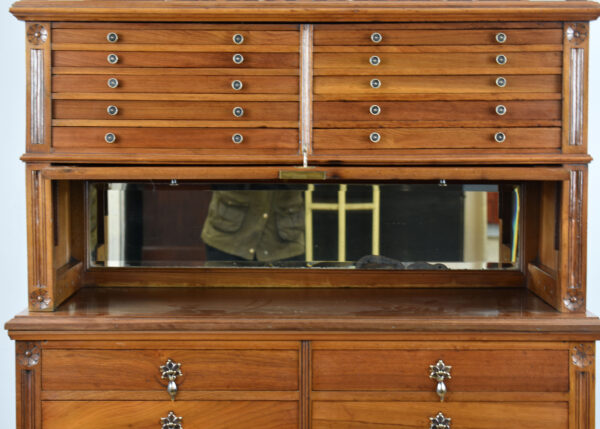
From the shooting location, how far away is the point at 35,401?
2215 millimetres

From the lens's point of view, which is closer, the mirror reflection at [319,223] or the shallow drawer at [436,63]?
the shallow drawer at [436,63]

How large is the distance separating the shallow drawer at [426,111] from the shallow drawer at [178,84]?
17cm

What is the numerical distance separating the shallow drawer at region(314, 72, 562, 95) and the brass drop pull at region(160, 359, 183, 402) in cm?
117

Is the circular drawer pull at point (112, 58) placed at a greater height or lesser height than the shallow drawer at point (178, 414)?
greater

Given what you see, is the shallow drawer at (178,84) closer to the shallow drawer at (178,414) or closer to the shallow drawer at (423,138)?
the shallow drawer at (423,138)


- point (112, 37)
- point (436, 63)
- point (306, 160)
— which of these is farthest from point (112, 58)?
point (436, 63)

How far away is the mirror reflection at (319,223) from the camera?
2773 millimetres

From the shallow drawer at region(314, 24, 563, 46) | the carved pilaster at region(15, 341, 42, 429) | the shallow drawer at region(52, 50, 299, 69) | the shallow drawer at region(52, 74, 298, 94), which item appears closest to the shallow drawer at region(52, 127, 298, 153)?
the shallow drawer at region(52, 74, 298, 94)

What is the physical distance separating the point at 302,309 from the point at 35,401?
1.07 m

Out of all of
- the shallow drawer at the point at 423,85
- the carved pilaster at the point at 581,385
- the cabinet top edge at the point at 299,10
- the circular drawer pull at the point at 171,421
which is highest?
the cabinet top edge at the point at 299,10

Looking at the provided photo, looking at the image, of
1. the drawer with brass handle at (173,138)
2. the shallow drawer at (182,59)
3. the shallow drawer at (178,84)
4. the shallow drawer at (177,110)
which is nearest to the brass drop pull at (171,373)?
the drawer with brass handle at (173,138)

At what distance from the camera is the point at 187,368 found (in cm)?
221

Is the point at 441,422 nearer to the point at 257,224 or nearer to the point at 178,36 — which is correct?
the point at 257,224

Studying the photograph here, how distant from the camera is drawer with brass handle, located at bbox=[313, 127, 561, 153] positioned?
226cm
